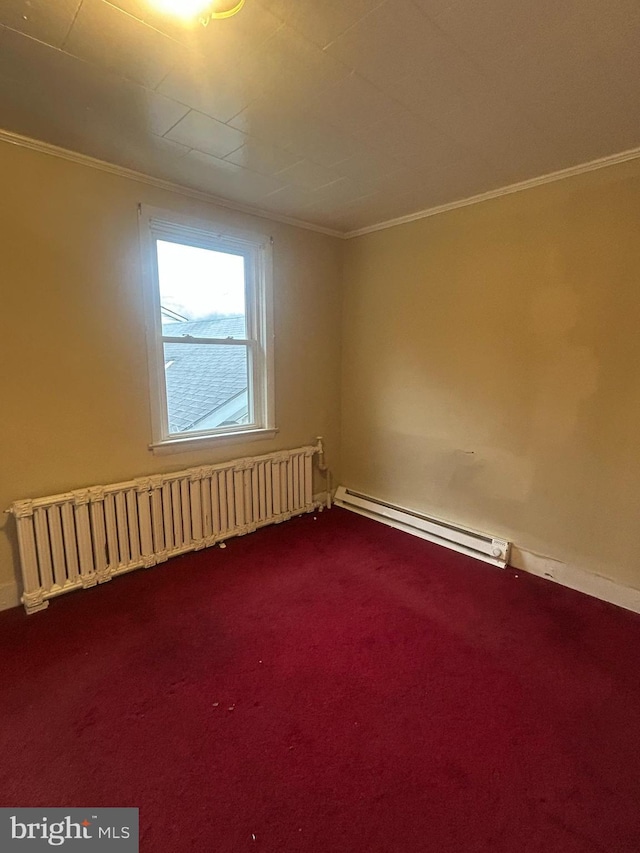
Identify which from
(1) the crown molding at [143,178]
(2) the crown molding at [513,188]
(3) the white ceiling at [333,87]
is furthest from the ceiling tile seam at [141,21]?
(2) the crown molding at [513,188]

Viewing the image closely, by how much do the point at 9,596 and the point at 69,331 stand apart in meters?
1.57

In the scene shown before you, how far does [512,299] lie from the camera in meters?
2.75

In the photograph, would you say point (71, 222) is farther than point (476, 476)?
No

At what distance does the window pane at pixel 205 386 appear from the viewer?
2953mm

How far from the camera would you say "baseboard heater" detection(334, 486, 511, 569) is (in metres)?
2.92

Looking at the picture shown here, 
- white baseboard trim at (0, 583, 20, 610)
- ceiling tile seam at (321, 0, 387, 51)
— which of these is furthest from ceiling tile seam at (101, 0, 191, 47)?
white baseboard trim at (0, 583, 20, 610)

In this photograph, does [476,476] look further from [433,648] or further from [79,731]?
[79,731]

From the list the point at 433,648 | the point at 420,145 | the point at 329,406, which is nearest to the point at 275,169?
the point at 420,145

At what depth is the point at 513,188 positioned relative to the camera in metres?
2.66

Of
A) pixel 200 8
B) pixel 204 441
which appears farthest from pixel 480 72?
pixel 204 441

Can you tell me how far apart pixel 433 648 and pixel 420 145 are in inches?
102

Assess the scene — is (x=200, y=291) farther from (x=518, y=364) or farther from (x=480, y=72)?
(x=518, y=364)

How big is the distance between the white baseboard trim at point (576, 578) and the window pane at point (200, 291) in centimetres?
265

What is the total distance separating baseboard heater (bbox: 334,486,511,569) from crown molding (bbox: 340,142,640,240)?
2.34 metres
